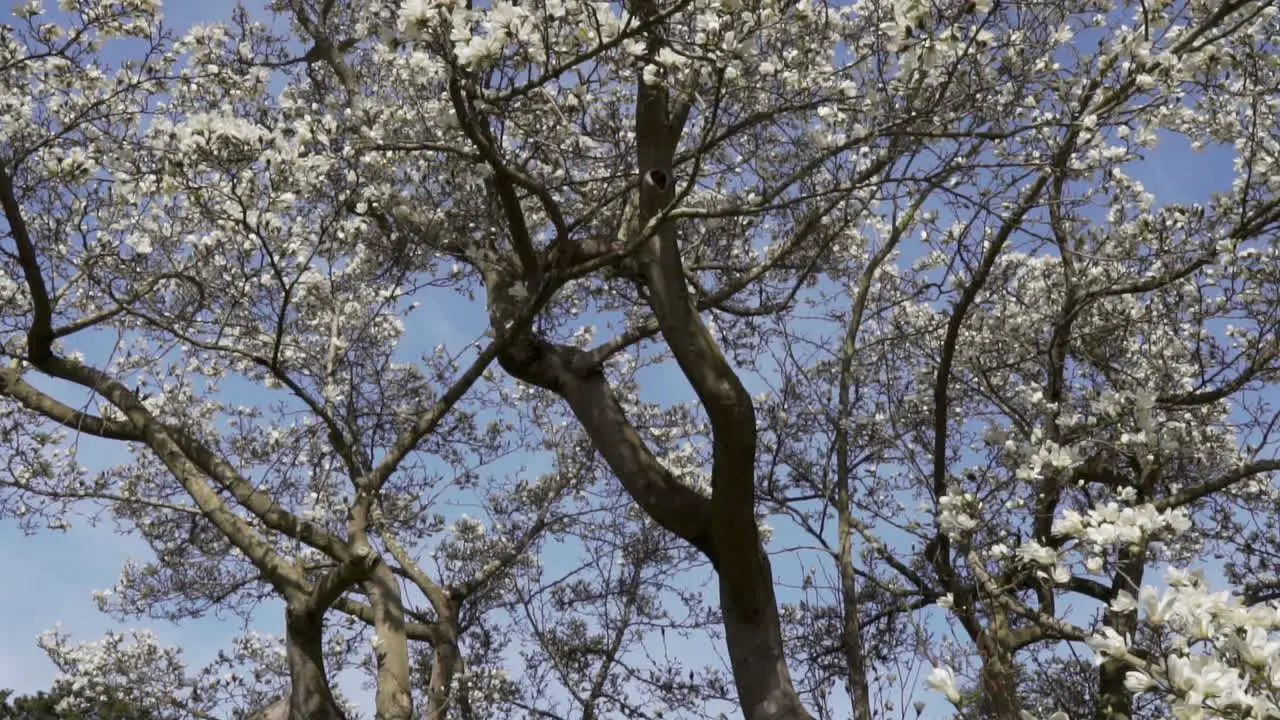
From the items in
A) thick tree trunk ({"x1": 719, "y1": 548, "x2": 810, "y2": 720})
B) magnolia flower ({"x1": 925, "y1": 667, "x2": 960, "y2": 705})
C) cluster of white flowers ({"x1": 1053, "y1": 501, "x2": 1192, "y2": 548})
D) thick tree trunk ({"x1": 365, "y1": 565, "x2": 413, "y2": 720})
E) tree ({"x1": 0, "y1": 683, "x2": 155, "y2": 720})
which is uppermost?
tree ({"x1": 0, "y1": 683, "x2": 155, "y2": 720})

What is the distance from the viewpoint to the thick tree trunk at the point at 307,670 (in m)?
5.07

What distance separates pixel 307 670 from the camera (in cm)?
517

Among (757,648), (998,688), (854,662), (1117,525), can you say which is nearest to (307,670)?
(757,648)

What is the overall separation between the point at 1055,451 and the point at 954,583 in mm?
868

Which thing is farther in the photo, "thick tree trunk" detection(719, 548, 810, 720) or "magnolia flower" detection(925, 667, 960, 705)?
"thick tree trunk" detection(719, 548, 810, 720)

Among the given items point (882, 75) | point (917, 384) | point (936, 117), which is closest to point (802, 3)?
point (882, 75)

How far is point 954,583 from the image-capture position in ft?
15.2

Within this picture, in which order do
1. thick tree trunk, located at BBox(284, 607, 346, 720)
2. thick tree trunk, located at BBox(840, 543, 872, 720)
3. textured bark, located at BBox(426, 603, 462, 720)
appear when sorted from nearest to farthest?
thick tree trunk, located at BBox(840, 543, 872, 720)
thick tree trunk, located at BBox(284, 607, 346, 720)
textured bark, located at BBox(426, 603, 462, 720)

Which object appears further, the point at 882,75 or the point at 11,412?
the point at 11,412

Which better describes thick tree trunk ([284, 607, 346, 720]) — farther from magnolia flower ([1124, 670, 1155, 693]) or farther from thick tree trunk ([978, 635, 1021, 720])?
magnolia flower ([1124, 670, 1155, 693])

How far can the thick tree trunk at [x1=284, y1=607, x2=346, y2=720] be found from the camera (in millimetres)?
5074

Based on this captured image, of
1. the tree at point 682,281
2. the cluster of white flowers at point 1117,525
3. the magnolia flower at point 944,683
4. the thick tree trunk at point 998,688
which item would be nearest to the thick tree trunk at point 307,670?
the tree at point 682,281

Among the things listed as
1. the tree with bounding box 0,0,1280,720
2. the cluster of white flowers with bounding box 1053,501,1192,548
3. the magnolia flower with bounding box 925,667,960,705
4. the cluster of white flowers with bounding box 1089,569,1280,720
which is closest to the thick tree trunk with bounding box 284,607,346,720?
the tree with bounding box 0,0,1280,720

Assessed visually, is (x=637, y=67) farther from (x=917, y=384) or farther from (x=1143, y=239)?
(x=917, y=384)
